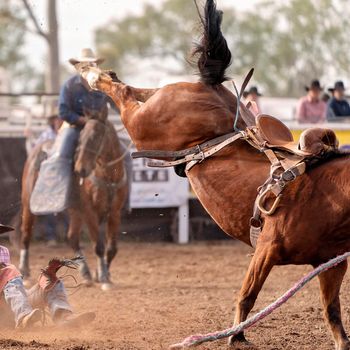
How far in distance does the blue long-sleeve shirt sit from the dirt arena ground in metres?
1.72

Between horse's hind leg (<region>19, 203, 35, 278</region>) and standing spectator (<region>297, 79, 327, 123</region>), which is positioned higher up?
standing spectator (<region>297, 79, 327, 123</region>)

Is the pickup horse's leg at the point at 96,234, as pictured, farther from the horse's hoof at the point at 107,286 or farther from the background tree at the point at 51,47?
the background tree at the point at 51,47

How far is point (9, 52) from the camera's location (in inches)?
1709

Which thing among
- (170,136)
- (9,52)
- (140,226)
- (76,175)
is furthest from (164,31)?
(170,136)

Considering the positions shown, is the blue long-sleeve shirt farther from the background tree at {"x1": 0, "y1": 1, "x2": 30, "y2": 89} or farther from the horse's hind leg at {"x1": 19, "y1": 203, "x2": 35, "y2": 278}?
the background tree at {"x1": 0, "y1": 1, "x2": 30, "y2": 89}

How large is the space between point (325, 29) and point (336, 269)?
96.3 feet

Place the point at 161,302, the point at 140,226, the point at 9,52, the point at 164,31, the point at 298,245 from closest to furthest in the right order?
1. the point at 298,245
2. the point at 161,302
3. the point at 140,226
4. the point at 9,52
5. the point at 164,31

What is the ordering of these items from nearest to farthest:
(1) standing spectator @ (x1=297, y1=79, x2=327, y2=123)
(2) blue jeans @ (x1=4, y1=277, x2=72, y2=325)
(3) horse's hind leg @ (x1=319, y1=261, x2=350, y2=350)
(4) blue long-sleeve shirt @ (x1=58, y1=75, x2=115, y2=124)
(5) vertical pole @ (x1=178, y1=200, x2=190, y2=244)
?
1. (3) horse's hind leg @ (x1=319, y1=261, x2=350, y2=350)
2. (2) blue jeans @ (x1=4, y1=277, x2=72, y2=325)
3. (4) blue long-sleeve shirt @ (x1=58, y1=75, x2=115, y2=124)
4. (5) vertical pole @ (x1=178, y1=200, x2=190, y2=244)
5. (1) standing spectator @ (x1=297, y1=79, x2=327, y2=123)

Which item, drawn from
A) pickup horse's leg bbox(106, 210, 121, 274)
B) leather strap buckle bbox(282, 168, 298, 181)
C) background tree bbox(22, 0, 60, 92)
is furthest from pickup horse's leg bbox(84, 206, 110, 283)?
background tree bbox(22, 0, 60, 92)

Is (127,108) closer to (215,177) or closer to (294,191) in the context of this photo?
(215,177)

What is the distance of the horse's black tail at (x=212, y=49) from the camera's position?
592 centimetres

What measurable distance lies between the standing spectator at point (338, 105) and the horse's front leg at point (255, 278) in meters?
8.45

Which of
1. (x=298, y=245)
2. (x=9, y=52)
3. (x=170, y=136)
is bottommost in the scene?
(x=9, y=52)

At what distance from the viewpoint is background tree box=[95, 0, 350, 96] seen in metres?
33.9
